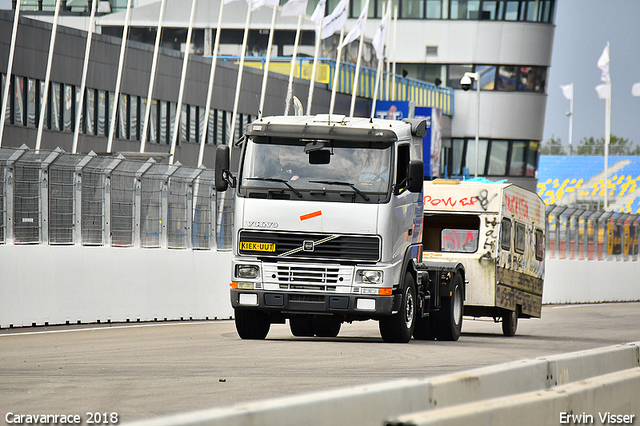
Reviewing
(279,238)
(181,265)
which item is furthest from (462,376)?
(181,265)

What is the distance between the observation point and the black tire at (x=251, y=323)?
17031mm

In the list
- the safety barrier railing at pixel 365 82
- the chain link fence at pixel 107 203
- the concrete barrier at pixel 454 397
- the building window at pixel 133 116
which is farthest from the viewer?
the safety barrier railing at pixel 365 82

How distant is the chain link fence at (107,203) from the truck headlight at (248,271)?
4422 mm

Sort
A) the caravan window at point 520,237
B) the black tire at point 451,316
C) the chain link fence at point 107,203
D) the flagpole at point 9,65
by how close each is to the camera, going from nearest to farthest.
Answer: the black tire at point 451,316, the chain link fence at point 107,203, the caravan window at point 520,237, the flagpole at point 9,65

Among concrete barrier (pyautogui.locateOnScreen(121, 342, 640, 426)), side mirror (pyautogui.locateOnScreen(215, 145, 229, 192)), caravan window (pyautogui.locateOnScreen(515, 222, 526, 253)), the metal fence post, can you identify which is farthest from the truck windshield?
concrete barrier (pyautogui.locateOnScreen(121, 342, 640, 426))

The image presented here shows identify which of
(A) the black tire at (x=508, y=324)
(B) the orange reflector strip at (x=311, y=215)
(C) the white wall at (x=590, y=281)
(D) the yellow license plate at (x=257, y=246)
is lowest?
(C) the white wall at (x=590, y=281)

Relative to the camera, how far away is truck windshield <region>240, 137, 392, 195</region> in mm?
15766

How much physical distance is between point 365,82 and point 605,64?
71.7 feet

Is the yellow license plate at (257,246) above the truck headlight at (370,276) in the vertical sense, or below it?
above

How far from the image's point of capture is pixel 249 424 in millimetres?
4746

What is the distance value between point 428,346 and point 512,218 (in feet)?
18.9

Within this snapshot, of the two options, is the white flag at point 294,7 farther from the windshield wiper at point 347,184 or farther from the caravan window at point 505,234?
the windshield wiper at point 347,184

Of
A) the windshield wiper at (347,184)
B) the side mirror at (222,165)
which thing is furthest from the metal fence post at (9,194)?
the windshield wiper at (347,184)

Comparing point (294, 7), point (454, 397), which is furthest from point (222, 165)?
point (294, 7)
